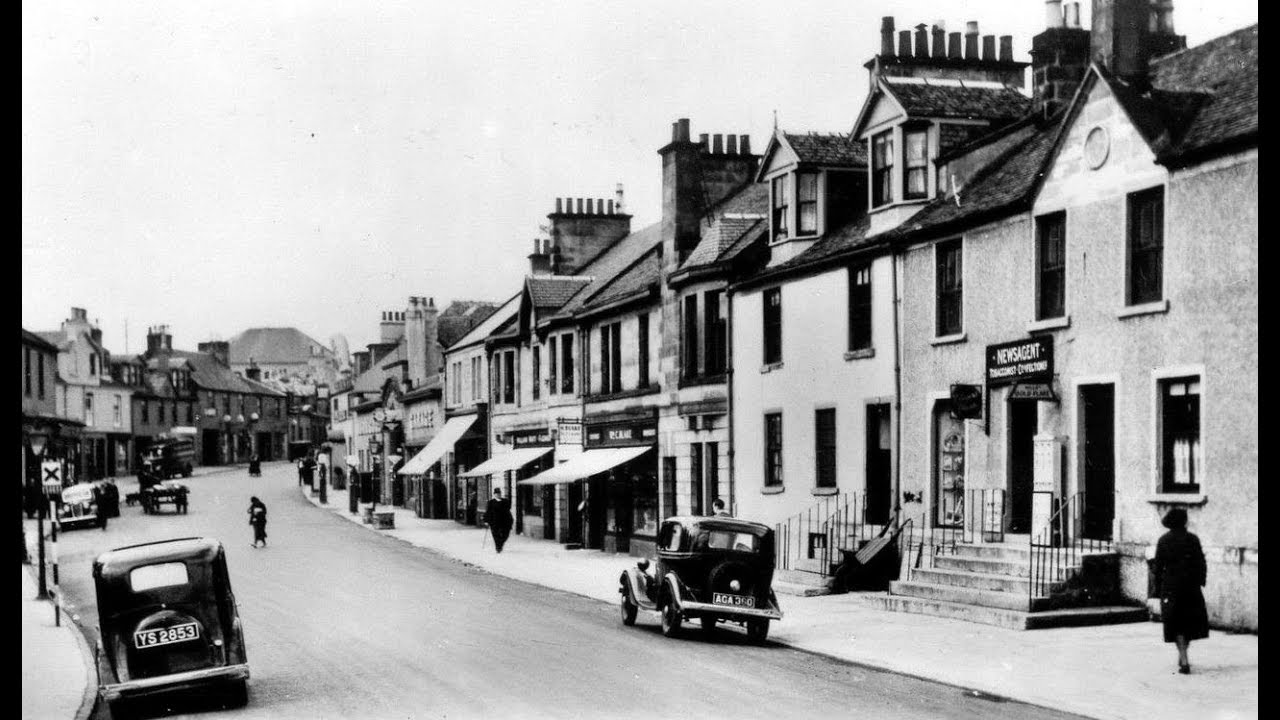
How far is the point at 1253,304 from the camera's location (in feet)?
55.5

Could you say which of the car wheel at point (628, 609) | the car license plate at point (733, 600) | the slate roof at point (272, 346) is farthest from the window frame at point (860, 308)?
the slate roof at point (272, 346)

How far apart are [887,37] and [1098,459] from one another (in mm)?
11349

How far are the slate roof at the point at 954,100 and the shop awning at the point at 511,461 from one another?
791 inches

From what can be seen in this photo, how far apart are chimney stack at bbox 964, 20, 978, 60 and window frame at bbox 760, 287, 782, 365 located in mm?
6136

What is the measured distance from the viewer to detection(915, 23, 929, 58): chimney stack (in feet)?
92.8

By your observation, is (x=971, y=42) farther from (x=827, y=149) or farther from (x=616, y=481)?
(x=616, y=481)

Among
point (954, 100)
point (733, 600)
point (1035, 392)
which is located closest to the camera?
point (733, 600)

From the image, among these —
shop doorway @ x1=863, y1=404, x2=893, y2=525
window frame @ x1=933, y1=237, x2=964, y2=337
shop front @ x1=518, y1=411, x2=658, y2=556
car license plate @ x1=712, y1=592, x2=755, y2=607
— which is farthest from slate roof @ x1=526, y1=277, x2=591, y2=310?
car license plate @ x1=712, y1=592, x2=755, y2=607

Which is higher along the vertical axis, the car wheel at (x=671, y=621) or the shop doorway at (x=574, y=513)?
the car wheel at (x=671, y=621)

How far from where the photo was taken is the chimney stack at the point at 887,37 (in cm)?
2812

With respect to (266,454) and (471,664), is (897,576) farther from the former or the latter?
(266,454)

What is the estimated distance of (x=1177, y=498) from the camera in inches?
717

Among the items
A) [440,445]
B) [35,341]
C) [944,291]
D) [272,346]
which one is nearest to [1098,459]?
[944,291]

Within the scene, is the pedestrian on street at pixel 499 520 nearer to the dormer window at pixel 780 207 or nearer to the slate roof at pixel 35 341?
the dormer window at pixel 780 207
